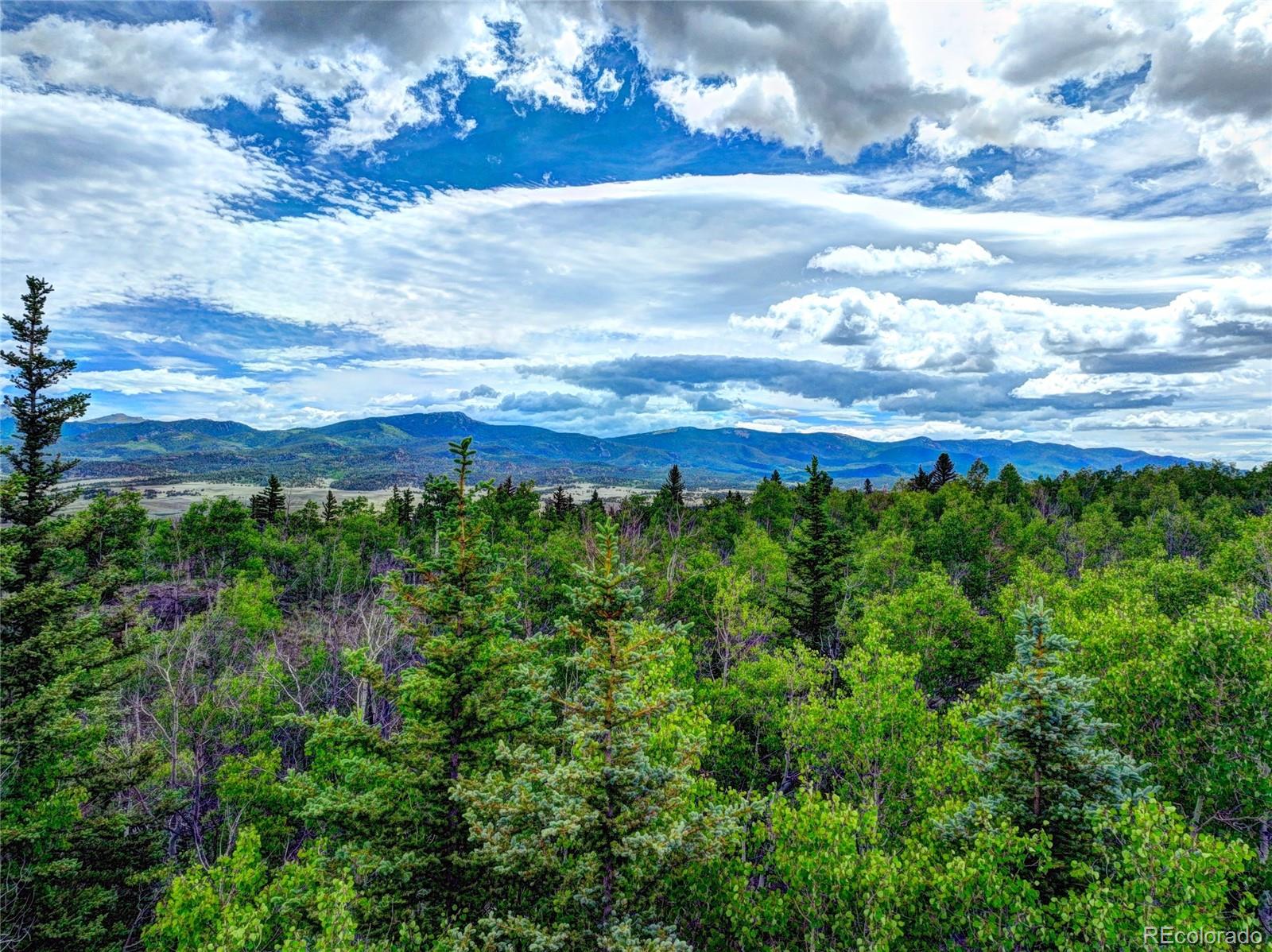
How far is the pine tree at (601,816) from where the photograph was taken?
10.3 meters

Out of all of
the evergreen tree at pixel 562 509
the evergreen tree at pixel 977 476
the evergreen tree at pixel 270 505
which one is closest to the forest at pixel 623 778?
the evergreen tree at pixel 562 509

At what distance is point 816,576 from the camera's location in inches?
1623

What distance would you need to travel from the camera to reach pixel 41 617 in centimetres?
1814

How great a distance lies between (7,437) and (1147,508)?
95210mm

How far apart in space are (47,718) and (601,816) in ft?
55.2

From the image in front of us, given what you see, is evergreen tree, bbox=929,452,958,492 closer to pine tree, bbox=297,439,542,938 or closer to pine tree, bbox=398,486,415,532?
pine tree, bbox=398,486,415,532

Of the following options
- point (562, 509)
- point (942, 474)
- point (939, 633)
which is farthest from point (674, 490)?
point (939, 633)

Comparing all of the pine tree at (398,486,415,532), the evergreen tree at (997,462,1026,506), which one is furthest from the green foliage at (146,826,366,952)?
the evergreen tree at (997,462,1026,506)

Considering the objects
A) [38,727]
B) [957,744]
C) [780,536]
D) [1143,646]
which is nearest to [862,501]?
[780,536]

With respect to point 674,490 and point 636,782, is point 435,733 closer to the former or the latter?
point 636,782

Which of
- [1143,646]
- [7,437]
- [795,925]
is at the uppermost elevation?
[7,437]

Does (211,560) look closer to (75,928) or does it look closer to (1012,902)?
(75,928)

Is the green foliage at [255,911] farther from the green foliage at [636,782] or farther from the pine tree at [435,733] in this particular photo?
the pine tree at [435,733]

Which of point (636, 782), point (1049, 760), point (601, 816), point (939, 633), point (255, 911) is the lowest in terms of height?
point (939, 633)
